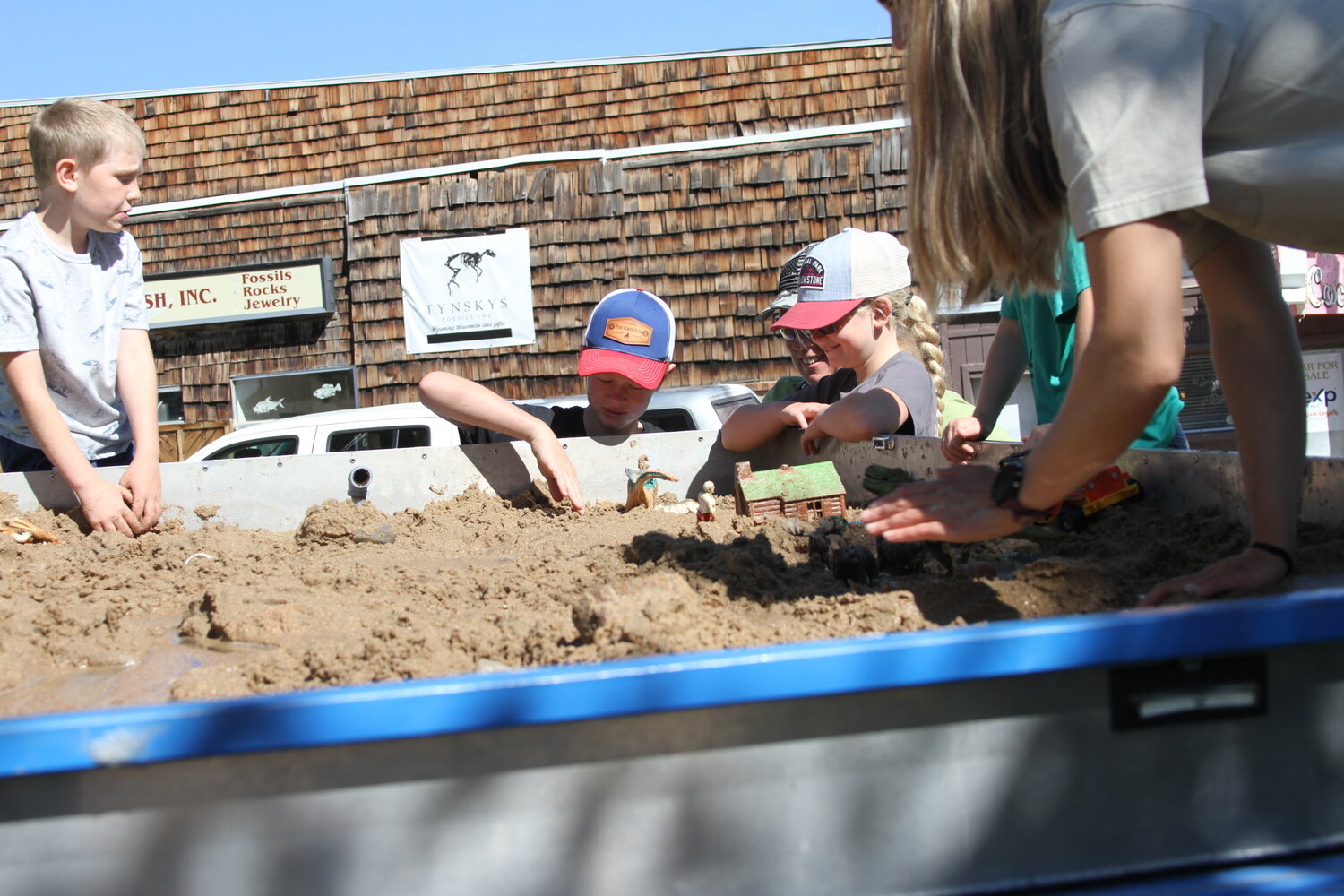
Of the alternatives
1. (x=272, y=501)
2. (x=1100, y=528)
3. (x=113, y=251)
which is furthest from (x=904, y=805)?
(x=113, y=251)

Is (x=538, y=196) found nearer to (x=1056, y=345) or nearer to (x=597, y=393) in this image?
(x=597, y=393)

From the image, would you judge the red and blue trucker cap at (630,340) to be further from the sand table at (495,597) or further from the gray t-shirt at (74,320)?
the gray t-shirt at (74,320)

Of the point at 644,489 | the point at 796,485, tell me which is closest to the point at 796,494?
the point at 796,485

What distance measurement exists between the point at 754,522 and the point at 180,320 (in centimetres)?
1085

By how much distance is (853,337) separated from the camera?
3.54m

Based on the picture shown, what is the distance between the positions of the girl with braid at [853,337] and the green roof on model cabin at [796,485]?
0.34 meters

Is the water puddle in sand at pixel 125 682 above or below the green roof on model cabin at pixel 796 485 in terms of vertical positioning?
below

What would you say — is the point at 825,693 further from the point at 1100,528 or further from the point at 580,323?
the point at 580,323

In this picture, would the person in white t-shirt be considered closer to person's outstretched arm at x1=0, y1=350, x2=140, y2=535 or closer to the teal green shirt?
the teal green shirt

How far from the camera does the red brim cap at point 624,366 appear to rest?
3.76 m

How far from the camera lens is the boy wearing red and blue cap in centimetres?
344

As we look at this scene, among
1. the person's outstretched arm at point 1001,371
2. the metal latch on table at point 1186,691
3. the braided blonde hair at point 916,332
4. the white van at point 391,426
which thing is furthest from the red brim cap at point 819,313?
the white van at point 391,426

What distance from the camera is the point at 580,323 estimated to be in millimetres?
10859

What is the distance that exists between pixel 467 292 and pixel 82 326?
8012 mm
